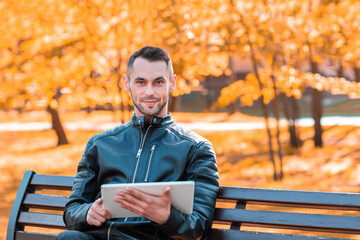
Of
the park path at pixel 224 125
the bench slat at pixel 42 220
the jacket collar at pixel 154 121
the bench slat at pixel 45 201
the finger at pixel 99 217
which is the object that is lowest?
the park path at pixel 224 125

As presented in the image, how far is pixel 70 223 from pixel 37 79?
979cm

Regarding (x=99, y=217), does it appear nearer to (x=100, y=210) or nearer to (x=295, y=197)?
(x=100, y=210)

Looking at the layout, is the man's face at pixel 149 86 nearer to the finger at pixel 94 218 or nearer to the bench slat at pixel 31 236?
the finger at pixel 94 218

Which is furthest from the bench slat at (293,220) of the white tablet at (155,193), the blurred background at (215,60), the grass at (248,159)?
the blurred background at (215,60)

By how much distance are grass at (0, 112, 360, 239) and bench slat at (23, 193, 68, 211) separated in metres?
2.99

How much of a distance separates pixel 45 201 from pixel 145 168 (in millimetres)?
1079

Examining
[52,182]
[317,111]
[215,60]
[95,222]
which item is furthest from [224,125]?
[95,222]

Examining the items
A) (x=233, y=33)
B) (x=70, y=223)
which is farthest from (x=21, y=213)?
(x=233, y=33)

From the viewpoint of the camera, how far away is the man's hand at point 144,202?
7.77ft

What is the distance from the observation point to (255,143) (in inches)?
642

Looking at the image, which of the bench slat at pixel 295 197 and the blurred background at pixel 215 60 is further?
the blurred background at pixel 215 60

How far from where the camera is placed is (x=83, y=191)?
118 inches

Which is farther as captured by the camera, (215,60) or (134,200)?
(215,60)

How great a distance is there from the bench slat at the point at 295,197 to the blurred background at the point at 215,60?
4761mm
